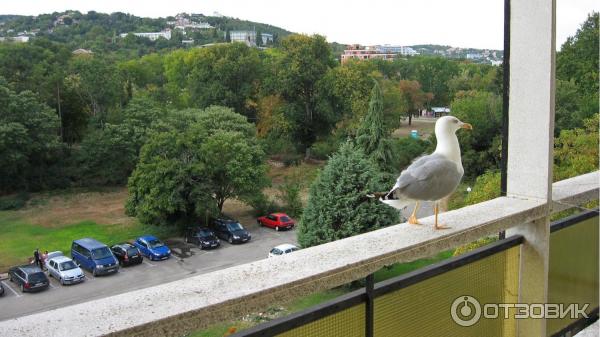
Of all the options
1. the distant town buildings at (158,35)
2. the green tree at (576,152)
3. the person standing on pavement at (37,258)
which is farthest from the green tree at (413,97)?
the person standing on pavement at (37,258)

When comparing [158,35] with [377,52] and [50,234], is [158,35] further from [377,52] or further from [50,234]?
[377,52]

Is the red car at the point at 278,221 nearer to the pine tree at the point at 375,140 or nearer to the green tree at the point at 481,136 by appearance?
the pine tree at the point at 375,140

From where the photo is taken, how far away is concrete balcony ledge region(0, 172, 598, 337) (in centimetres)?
73

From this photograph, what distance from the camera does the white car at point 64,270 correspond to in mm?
9677

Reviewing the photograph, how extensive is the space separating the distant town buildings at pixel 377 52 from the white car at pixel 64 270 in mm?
17952

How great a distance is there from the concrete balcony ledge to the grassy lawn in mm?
11882

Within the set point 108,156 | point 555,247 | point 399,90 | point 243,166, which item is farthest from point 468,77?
point 555,247

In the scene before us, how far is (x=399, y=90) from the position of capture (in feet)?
65.8

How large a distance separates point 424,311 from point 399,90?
19410 millimetres

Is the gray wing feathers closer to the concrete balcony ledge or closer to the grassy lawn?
the concrete balcony ledge

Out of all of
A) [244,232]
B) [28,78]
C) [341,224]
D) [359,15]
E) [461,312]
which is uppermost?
[359,15]

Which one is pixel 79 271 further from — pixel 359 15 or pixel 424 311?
pixel 359 15

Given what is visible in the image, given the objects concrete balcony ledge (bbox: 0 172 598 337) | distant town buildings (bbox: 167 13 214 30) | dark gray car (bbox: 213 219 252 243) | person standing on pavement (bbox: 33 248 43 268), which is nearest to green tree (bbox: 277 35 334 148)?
distant town buildings (bbox: 167 13 214 30)

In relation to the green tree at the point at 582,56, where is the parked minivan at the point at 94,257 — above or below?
below
